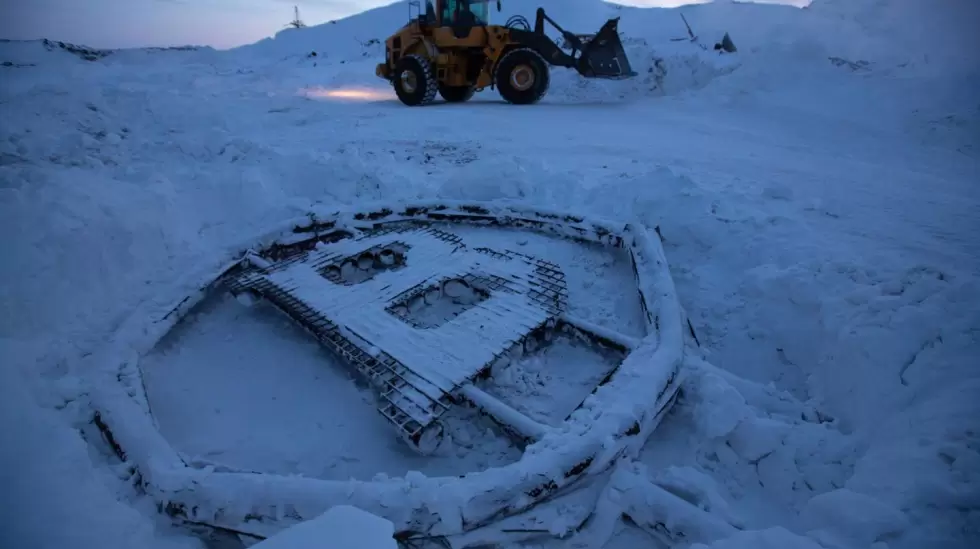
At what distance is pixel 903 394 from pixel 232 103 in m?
10.8

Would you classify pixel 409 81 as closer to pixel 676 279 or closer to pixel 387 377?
pixel 676 279

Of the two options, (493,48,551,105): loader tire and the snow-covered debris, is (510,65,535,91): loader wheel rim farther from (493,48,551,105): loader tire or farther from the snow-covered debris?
the snow-covered debris

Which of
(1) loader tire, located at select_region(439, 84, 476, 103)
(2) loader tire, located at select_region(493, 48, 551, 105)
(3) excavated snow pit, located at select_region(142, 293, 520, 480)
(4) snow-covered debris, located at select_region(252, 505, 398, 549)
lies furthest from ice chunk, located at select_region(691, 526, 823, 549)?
(1) loader tire, located at select_region(439, 84, 476, 103)

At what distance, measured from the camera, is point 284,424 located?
1.99 meters

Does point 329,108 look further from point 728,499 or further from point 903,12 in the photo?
point 903,12

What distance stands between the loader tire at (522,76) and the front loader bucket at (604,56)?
82 cm

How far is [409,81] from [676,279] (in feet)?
30.0

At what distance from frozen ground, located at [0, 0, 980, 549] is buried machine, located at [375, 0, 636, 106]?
2.89 metres

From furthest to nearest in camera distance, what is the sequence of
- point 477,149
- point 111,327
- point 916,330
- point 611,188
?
point 477,149 → point 611,188 → point 111,327 → point 916,330

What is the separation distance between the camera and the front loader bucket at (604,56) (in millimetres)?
9688

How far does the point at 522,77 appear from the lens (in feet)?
33.0

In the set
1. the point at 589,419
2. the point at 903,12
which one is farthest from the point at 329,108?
the point at 903,12

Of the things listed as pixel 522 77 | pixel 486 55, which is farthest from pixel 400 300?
pixel 486 55

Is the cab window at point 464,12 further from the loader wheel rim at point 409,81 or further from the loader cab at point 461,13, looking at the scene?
the loader wheel rim at point 409,81
